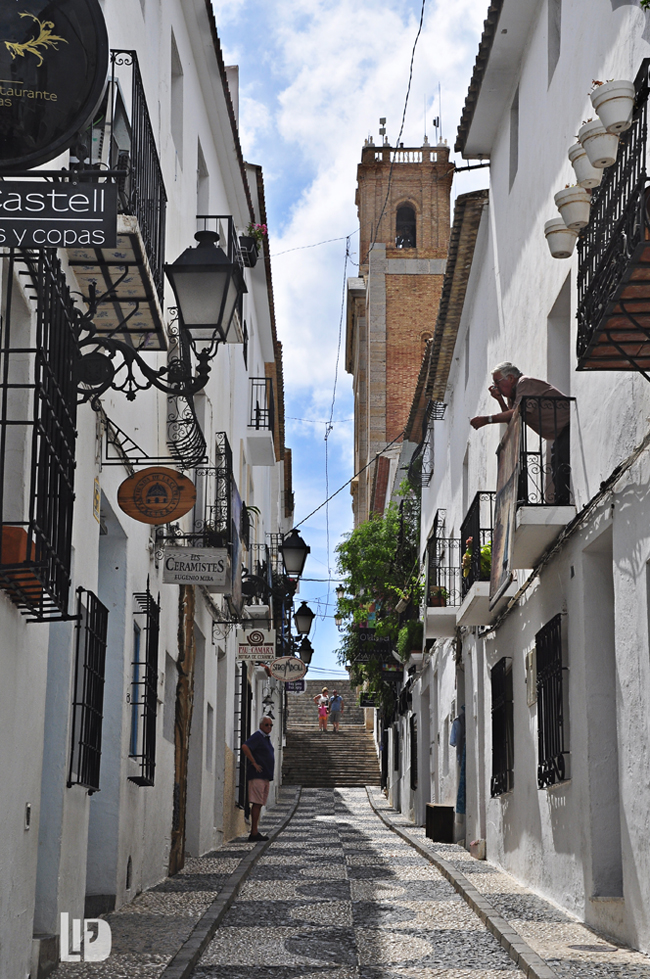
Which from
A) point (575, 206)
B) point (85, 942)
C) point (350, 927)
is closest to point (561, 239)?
point (575, 206)

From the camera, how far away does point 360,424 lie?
212 ft

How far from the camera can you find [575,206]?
A: 7.94 metres

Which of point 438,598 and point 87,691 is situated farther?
point 438,598

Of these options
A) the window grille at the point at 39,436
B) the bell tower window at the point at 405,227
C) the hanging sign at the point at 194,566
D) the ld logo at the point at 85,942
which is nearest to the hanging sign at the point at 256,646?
the hanging sign at the point at 194,566

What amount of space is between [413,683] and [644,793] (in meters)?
20.3

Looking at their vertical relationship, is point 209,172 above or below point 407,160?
below

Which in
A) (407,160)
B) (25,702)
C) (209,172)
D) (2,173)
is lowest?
(25,702)

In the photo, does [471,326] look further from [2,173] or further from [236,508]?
[2,173]

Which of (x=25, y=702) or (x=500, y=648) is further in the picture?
(x=500, y=648)

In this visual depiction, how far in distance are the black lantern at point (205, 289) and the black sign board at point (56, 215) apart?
261 centimetres

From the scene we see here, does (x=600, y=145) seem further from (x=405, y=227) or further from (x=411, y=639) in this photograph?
(x=405, y=227)

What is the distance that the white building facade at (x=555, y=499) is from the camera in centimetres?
760

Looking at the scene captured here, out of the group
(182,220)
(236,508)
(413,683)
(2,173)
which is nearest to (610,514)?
(2,173)

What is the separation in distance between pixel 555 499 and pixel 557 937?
3.76 m
